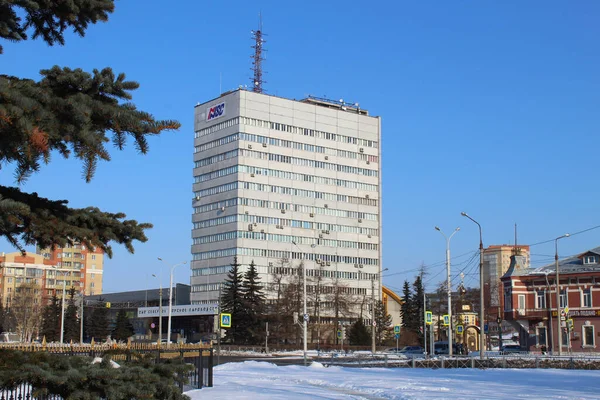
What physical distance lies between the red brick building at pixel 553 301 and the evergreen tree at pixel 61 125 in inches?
2365

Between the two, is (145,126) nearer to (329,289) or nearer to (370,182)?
(329,289)

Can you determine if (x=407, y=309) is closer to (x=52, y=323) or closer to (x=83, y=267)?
(x=52, y=323)

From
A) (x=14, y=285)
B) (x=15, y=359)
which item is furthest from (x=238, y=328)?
(x=14, y=285)

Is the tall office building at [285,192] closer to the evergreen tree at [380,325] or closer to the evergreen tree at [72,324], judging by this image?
the evergreen tree at [380,325]

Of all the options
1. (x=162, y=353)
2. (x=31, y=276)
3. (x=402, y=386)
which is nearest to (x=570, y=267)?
(x=402, y=386)

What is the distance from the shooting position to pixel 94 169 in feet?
31.6

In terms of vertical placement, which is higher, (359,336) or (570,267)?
(570,267)

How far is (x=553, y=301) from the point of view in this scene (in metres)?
71.9

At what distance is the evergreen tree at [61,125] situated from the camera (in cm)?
915

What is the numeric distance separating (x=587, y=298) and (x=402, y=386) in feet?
155

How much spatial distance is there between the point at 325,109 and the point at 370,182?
607 inches

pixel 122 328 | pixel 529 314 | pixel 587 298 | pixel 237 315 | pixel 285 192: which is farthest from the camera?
pixel 285 192

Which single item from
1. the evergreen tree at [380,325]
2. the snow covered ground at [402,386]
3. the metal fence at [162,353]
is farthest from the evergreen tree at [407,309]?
Result: the metal fence at [162,353]

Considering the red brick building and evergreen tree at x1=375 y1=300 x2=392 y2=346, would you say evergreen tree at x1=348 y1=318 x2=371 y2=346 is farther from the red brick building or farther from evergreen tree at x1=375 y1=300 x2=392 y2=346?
the red brick building
